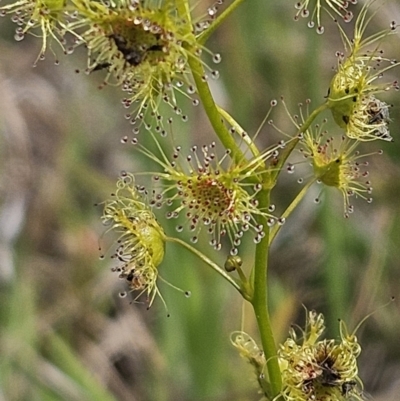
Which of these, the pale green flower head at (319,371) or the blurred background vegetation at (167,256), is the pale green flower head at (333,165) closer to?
the pale green flower head at (319,371)

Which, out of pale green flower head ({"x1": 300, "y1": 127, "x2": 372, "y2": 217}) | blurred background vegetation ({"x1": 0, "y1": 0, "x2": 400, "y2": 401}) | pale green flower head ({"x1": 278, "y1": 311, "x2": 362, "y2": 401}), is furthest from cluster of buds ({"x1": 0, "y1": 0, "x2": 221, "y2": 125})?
blurred background vegetation ({"x1": 0, "y1": 0, "x2": 400, "y2": 401})

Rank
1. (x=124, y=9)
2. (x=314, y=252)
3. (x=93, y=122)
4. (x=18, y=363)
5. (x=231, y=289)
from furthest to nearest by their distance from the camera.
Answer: (x=93, y=122) < (x=314, y=252) < (x=231, y=289) < (x=18, y=363) < (x=124, y=9)

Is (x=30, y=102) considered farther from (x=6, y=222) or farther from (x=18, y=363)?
(x=18, y=363)

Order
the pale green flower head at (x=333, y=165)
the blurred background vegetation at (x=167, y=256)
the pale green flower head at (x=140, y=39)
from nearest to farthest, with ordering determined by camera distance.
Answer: the pale green flower head at (x=140, y=39)
the pale green flower head at (x=333, y=165)
the blurred background vegetation at (x=167, y=256)

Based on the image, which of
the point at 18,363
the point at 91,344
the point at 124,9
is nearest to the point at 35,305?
the point at 91,344

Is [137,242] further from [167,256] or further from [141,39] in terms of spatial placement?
[167,256]

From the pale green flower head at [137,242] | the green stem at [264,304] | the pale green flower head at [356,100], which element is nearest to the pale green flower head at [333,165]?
the pale green flower head at [356,100]
